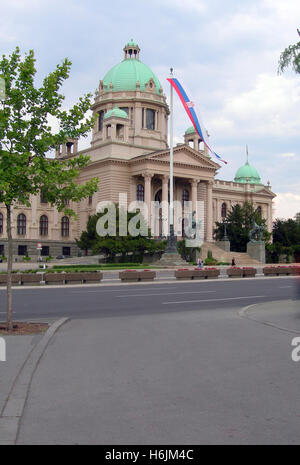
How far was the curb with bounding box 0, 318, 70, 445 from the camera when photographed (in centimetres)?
560

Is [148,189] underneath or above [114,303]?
above

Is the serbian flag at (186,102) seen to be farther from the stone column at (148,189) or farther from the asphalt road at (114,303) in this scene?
the asphalt road at (114,303)

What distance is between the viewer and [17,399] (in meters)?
6.83

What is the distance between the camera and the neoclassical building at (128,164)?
73.6 metres

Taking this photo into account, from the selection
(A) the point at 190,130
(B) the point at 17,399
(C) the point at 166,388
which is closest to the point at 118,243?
(A) the point at 190,130

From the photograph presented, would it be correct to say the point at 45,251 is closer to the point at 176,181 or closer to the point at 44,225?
the point at 44,225

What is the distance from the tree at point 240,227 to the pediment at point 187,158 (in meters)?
7.81

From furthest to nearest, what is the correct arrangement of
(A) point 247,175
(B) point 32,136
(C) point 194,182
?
(A) point 247,175 → (C) point 194,182 → (B) point 32,136

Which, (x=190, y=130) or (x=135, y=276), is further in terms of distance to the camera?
(x=190, y=130)

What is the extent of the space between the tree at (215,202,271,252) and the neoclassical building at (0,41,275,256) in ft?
13.3

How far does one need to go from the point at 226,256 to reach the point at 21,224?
28885 mm

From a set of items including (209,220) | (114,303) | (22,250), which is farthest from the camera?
(209,220)

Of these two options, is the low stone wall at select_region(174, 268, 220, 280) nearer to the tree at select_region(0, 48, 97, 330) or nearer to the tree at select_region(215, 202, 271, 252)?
the tree at select_region(0, 48, 97, 330)

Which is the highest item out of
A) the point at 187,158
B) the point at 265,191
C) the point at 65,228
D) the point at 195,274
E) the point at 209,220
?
the point at 187,158
